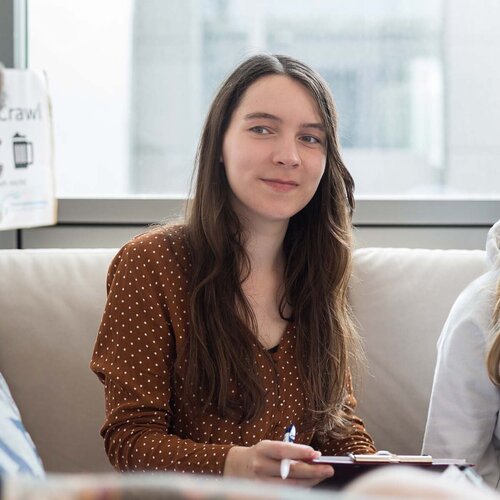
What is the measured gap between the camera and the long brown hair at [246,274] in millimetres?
1641

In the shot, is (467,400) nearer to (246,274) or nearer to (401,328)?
(401,328)

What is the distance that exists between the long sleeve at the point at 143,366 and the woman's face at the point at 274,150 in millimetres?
198

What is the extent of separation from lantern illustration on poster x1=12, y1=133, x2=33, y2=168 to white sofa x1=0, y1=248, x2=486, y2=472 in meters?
0.29

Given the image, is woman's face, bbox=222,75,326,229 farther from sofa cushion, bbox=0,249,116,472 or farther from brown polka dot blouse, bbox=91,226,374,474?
sofa cushion, bbox=0,249,116,472

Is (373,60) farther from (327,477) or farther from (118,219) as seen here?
(327,477)

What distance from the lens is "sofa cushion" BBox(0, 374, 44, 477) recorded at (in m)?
1.34

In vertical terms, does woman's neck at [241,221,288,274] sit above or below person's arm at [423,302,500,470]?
above

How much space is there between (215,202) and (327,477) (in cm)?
61

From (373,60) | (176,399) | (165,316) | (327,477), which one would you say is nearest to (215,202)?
(165,316)

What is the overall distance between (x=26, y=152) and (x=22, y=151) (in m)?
0.01

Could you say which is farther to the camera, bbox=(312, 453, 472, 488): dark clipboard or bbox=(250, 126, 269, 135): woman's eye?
bbox=(250, 126, 269, 135): woman's eye

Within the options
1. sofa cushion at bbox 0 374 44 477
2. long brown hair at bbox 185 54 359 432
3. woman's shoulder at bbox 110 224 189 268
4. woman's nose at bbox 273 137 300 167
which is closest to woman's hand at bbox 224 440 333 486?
long brown hair at bbox 185 54 359 432

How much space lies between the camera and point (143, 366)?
159 centimetres

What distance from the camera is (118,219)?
8.18 ft
